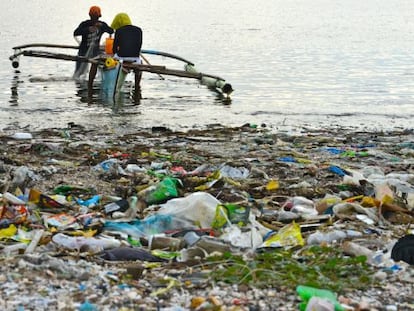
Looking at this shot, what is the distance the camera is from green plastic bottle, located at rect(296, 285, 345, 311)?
4.32m

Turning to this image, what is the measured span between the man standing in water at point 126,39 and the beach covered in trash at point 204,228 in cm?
654

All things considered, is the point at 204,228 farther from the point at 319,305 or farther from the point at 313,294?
the point at 319,305

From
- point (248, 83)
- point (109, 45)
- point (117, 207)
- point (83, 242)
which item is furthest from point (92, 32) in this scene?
point (83, 242)

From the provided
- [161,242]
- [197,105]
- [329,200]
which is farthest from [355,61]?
[161,242]

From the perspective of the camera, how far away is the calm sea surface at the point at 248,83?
15307mm

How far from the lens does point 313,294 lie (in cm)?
441

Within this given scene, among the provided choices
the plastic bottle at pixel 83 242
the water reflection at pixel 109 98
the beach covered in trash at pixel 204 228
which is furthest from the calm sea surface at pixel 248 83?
the plastic bottle at pixel 83 242

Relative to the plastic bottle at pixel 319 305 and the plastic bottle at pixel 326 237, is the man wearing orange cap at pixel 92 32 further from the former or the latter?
the plastic bottle at pixel 319 305

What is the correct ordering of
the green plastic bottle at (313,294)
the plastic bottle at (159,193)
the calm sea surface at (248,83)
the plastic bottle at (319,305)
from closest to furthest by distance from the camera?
the plastic bottle at (319,305) → the green plastic bottle at (313,294) → the plastic bottle at (159,193) → the calm sea surface at (248,83)

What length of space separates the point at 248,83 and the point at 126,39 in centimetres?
503

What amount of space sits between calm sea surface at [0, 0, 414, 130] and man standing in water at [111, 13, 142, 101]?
99cm

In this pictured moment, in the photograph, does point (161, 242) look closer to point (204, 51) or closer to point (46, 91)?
point (46, 91)

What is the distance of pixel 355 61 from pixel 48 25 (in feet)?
78.5

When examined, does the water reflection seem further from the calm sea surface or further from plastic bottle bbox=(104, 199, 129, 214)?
plastic bottle bbox=(104, 199, 129, 214)
